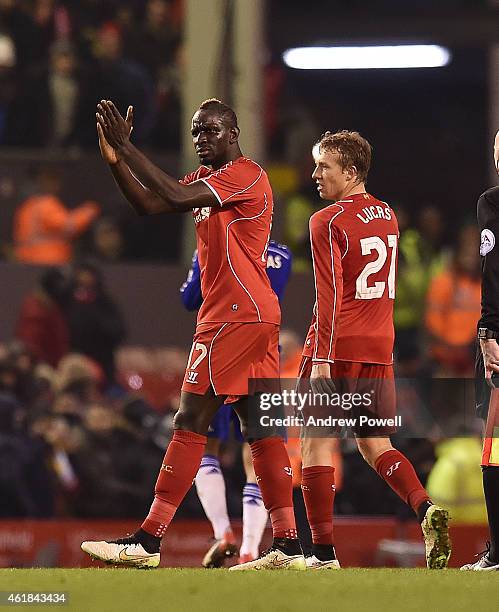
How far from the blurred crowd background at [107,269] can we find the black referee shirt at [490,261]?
3.21 meters

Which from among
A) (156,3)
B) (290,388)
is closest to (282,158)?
(156,3)

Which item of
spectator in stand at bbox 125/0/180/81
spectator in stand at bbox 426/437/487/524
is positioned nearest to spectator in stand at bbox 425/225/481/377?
spectator in stand at bbox 426/437/487/524

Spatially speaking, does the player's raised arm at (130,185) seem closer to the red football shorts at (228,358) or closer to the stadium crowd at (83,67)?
the red football shorts at (228,358)

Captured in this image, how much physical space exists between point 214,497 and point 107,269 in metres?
5.17

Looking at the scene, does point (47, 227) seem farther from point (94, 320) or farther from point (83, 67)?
point (83, 67)

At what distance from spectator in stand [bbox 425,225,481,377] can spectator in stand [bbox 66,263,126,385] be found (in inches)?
115

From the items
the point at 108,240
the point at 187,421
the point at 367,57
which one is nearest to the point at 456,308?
the point at 108,240

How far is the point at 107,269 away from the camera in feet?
42.1

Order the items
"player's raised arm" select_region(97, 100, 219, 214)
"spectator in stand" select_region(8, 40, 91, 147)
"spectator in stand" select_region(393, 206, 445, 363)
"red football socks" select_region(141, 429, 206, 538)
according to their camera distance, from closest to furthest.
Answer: "player's raised arm" select_region(97, 100, 219, 214) < "red football socks" select_region(141, 429, 206, 538) < "spectator in stand" select_region(393, 206, 445, 363) < "spectator in stand" select_region(8, 40, 91, 147)

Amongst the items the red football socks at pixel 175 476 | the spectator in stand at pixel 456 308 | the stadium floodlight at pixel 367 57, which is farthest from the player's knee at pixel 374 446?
the stadium floodlight at pixel 367 57

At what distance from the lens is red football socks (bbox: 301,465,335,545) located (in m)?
6.76

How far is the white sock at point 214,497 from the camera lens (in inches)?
312

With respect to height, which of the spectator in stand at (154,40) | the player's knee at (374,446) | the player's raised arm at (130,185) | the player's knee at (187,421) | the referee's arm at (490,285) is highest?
the spectator in stand at (154,40)

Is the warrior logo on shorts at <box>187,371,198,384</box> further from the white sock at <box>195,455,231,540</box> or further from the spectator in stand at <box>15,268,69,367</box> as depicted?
the spectator in stand at <box>15,268,69,367</box>
